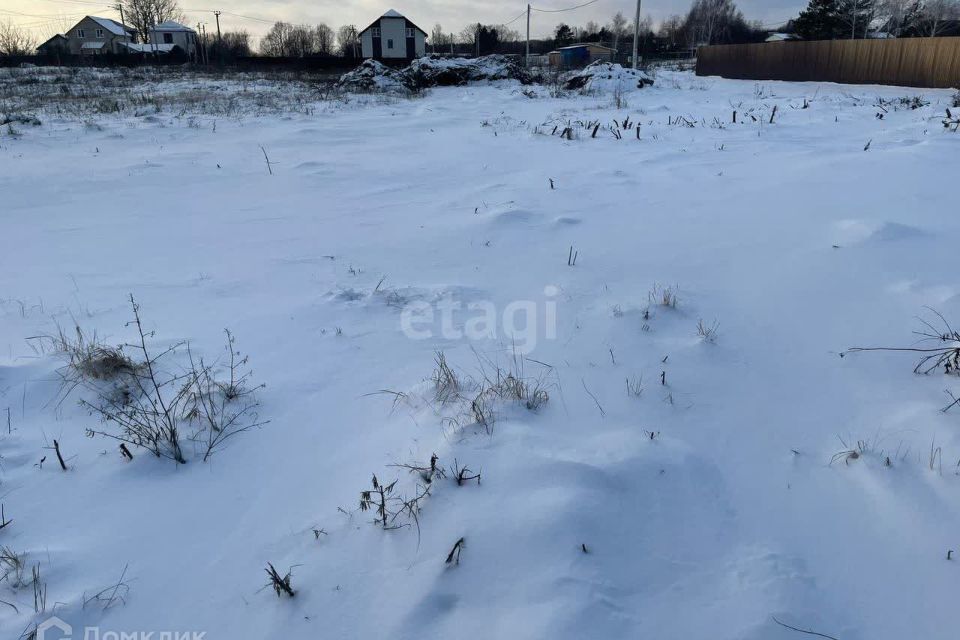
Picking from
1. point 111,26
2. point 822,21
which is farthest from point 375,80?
point 111,26

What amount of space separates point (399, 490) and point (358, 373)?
0.99m

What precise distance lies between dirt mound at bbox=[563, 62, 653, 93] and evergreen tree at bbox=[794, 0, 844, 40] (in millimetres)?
35315

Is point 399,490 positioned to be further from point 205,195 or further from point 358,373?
point 205,195

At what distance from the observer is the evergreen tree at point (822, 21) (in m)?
42.6

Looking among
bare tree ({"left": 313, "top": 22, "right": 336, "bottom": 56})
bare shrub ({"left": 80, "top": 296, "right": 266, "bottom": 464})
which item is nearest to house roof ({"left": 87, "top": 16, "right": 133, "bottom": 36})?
bare tree ({"left": 313, "top": 22, "right": 336, "bottom": 56})

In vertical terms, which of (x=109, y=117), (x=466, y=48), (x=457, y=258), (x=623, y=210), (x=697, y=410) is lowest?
(x=697, y=410)

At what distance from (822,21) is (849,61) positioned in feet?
97.4

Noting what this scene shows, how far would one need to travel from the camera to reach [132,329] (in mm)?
3344

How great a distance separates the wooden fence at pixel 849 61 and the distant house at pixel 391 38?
3457 cm

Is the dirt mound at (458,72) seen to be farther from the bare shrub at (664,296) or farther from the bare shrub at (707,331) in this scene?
the bare shrub at (707,331)

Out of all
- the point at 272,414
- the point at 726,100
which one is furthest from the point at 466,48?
the point at 272,414

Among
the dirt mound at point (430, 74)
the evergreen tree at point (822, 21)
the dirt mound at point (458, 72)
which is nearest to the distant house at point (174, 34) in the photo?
the dirt mound at point (430, 74)

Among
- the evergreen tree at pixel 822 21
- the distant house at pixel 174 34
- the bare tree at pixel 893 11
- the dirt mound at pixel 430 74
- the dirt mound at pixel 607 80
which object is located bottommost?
the dirt mound at pixel 607 80

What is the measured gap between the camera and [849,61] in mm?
20203
